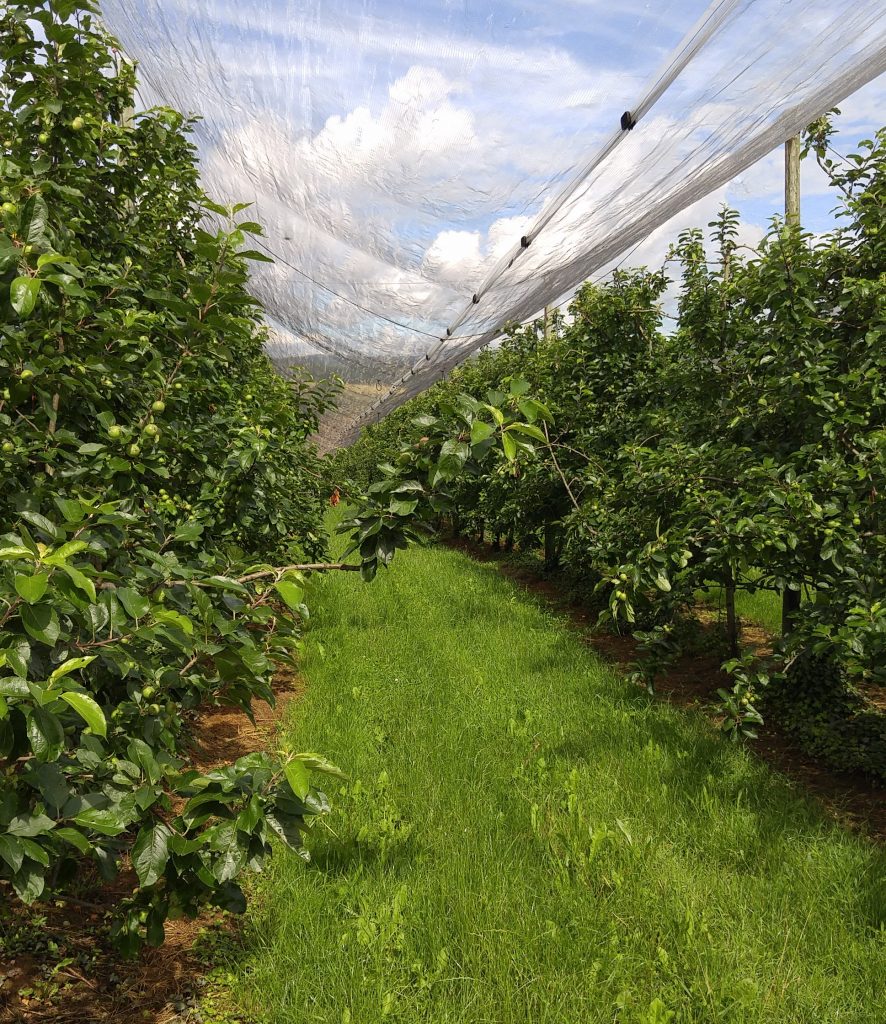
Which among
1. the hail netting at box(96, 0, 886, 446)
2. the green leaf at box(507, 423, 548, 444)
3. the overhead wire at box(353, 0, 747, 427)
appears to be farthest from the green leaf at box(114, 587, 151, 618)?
the overhead wire at box(353, 0, 747, 427)

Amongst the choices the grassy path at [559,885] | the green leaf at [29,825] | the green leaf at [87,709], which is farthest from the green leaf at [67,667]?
the grassy path at [559,885]

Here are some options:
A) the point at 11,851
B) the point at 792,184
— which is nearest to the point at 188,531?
the point at 11,851

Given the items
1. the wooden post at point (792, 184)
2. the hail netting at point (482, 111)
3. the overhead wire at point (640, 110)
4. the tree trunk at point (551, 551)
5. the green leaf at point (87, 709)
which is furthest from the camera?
the tree trunk at point (551, 551)

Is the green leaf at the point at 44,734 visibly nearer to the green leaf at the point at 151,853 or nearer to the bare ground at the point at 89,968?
the green leaf at the point at 151,853

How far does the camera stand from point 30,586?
3.34 ft

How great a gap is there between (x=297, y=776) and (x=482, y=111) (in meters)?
2.39

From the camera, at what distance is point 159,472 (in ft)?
6.02

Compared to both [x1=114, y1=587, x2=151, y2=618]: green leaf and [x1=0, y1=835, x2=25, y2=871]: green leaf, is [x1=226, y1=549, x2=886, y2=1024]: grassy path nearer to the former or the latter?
[x1=0, y1=835, x2=25, y2=871]: green leaf

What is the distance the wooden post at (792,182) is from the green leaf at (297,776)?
11.9 feet

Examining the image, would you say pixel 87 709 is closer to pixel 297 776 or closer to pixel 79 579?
pixel 79 579

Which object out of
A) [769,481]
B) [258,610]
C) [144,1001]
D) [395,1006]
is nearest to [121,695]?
[258,610]

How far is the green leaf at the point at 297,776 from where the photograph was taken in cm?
136

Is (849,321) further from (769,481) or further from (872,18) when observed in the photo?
(872,18)

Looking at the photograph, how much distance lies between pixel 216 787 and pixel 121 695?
1.38 ft
